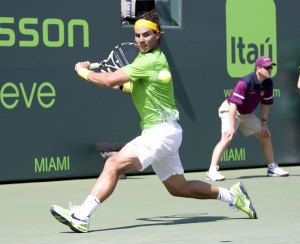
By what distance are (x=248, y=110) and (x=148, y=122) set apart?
4.68 meters

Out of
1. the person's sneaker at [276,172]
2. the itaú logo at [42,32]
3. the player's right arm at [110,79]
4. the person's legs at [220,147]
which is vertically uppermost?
the itaú logo at [42,32]

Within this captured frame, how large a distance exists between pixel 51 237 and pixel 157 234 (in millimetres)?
739

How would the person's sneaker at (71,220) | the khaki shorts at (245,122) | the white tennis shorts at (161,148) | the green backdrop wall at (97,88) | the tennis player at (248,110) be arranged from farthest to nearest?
the khaki shorts at (245,122), the tennis player at (248,110), the green backdrop wall at (97,88), the white tennis shorts at (161,148), the person's sneaker at (71,220)

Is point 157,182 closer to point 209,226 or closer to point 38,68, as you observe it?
point 38,68

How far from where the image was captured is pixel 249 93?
11852 millimetres

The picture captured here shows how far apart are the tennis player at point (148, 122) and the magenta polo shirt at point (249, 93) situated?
13.5 feet

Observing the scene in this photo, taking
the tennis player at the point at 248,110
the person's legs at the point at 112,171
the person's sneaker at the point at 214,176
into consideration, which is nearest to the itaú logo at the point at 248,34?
the tennis player at the point at 248,110

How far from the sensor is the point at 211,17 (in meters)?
13.0

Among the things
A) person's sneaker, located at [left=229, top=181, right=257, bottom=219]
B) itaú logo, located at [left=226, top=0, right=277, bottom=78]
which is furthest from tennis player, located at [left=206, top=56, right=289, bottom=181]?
person's sneaker, located at [left=229, top=181, right=257, bottom=219]

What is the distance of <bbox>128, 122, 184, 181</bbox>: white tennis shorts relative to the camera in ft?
24.1

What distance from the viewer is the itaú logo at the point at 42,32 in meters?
11.4

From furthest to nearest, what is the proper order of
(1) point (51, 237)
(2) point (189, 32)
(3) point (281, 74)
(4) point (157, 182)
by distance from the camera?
1. (3) point (281, 74)
2. (2) point (189, 32)
3. (4) point (157, 182)
4. (1) point (51, 237)

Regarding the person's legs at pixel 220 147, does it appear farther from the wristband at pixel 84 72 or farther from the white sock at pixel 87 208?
the white sock at pixel 87 208

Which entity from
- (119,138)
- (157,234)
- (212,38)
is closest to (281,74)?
(212,38)
